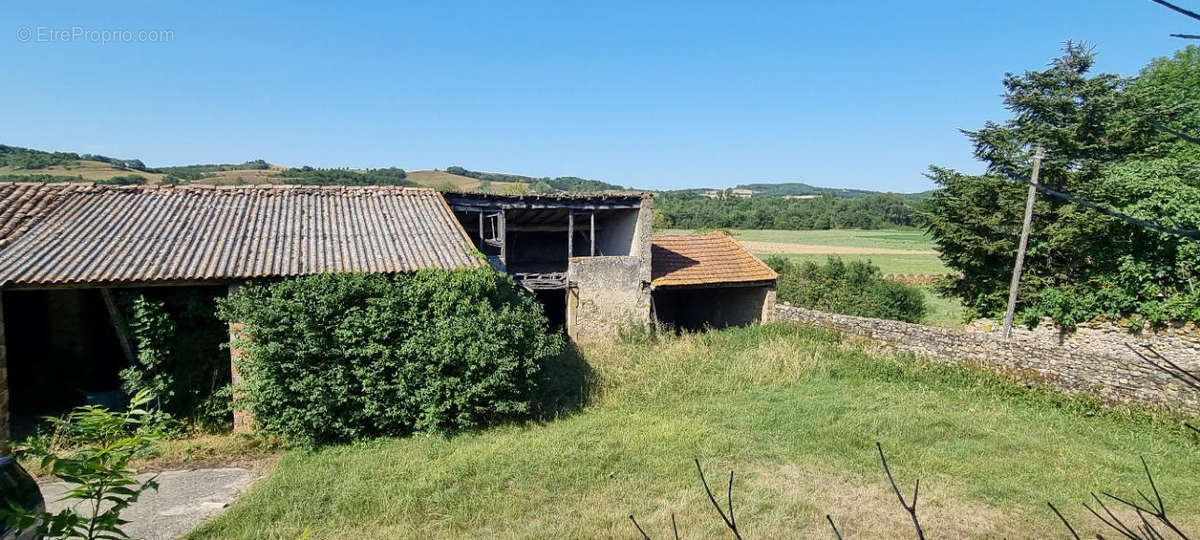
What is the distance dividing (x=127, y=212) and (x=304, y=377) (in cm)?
563

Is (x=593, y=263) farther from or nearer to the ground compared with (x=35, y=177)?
nearer to the ground

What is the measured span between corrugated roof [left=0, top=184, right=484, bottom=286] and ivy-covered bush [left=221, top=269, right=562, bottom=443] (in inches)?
27.6

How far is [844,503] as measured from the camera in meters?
7.42

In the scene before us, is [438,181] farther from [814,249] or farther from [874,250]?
[874,250]

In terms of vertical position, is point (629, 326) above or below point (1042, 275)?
below

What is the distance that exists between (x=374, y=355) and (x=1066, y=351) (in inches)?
493

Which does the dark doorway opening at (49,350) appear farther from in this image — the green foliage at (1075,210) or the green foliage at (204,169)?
the green foliage at (204,169)

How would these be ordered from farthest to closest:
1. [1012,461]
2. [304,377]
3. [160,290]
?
[160,290] < [304,377] < [1012,461]

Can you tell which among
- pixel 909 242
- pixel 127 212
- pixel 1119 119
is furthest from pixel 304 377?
pixel 909 242

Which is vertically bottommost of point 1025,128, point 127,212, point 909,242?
point 909,242

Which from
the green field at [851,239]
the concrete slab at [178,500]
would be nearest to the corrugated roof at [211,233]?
the concrete slab at [178,500]

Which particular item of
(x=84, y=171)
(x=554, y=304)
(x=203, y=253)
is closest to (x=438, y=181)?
(x=84, y=171)

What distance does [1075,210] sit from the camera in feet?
49.5

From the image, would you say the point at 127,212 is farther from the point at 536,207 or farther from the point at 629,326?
the point at 629,326
